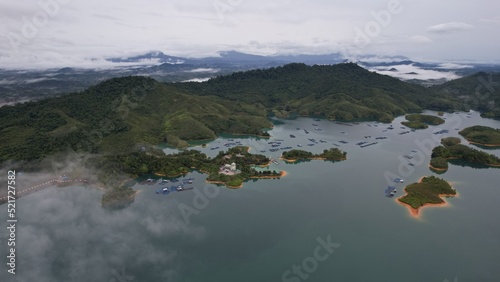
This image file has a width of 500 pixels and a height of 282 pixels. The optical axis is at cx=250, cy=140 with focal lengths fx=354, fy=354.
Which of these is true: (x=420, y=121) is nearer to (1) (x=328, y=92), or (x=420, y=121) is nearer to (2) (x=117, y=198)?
(1) (x=328, y=92)

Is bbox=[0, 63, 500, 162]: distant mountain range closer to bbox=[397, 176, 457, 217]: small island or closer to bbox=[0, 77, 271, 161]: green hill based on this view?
bbox=[0, 77, 271, 161]: green hill

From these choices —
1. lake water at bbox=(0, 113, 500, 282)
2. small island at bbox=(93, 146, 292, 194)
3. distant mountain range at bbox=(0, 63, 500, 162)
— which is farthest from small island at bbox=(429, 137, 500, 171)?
distant mountain range at bbox=(0, 63, 500, 162)

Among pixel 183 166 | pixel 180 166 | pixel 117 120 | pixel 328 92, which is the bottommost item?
pixel 183 166

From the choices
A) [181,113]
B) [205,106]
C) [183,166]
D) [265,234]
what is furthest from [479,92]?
[265,234]

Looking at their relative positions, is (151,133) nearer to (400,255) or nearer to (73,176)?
(73,176)

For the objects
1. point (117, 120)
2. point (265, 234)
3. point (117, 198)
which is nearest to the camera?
point (265, 234)

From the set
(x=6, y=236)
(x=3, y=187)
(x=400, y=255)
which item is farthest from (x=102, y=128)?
(x=400, y=255)
